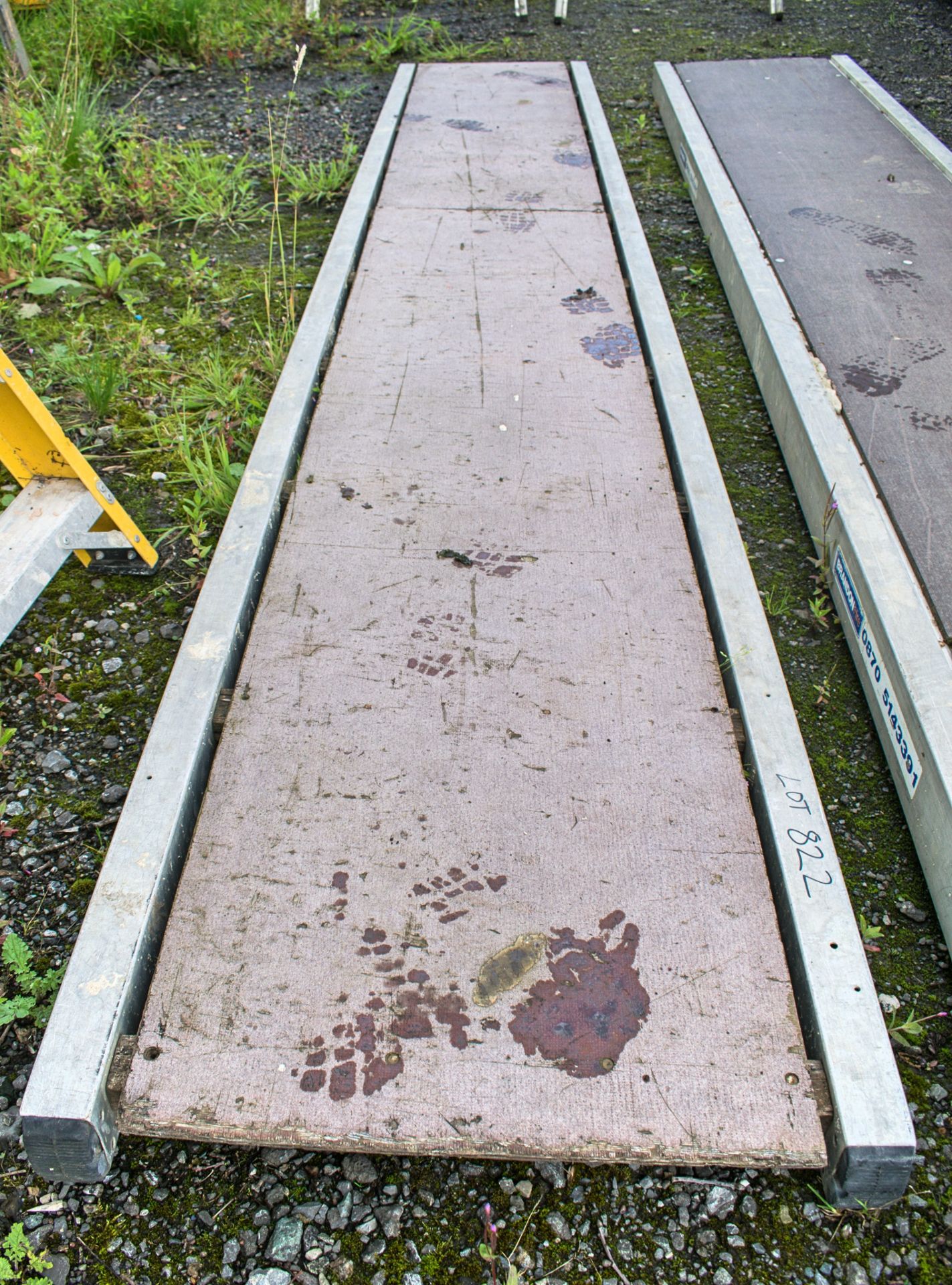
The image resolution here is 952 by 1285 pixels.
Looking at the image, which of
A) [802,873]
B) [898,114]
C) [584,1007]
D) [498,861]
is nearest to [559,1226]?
[584,1007]

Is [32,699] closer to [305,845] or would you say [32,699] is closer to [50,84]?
[305,845]

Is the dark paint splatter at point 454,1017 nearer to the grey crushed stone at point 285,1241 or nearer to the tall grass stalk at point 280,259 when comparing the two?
the grey crushed stone at point 285,1241

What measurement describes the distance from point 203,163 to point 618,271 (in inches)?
91.0

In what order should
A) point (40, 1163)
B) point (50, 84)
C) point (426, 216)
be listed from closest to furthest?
point (40, 1163) < point (426, 216) < point (50, 84)

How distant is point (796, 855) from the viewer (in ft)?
5.77

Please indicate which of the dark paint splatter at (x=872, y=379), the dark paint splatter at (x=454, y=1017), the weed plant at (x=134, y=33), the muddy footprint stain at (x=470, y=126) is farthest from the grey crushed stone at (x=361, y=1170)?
the weed plant at (x=134, y=33)

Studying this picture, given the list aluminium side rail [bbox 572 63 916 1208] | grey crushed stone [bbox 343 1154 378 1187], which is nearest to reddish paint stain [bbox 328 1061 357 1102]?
grey crushed stone [bbox 343 1154 378 1187]

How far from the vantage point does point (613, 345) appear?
3.11 metres

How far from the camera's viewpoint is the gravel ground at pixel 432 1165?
1435 mm

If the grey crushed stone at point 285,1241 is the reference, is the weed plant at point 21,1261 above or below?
above

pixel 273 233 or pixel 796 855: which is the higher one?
pixel 273 233

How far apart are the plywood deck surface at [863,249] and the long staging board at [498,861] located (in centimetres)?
53

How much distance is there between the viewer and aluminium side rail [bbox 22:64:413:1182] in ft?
4.80

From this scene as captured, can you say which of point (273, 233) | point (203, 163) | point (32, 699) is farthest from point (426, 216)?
point (32, 699)
